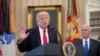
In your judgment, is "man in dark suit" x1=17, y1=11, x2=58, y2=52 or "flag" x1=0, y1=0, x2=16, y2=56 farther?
"flag" x1=0, y1=0, x2=16, y2=56

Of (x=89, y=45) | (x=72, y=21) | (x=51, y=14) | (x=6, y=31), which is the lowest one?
(x=89, y=45)

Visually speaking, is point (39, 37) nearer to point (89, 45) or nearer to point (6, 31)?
point (89, 45)

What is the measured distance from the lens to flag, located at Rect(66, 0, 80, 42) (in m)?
5.00

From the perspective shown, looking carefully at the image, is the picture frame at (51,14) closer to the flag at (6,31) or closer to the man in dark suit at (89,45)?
the flag at (6,31)

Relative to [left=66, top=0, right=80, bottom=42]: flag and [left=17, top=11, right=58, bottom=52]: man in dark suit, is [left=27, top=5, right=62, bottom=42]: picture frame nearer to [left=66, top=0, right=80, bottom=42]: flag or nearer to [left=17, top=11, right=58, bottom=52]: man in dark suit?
[left=66, top=0, right=80, bottom=42]: flag

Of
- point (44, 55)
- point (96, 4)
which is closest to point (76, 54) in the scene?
point (44, 55)

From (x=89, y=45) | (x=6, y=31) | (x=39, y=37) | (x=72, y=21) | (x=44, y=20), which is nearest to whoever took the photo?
(x=44, y=20)

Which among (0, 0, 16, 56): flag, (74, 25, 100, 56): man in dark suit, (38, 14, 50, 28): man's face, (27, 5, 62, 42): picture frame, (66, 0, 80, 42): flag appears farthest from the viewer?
(27, 5, 62, 42): picture frame

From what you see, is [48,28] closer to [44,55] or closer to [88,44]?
[88,44]

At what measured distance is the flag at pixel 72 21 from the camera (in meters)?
5.00

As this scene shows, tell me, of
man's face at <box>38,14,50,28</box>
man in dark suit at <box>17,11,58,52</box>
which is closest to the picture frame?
man in dark suit at <box>17,11,58,52</box>

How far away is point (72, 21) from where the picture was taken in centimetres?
505

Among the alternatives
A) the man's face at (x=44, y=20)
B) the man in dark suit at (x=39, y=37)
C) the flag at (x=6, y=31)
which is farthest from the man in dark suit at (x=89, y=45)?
the flag at (x=6, y=31)

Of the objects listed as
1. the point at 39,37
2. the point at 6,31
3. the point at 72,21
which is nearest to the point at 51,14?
the point at 72,21
